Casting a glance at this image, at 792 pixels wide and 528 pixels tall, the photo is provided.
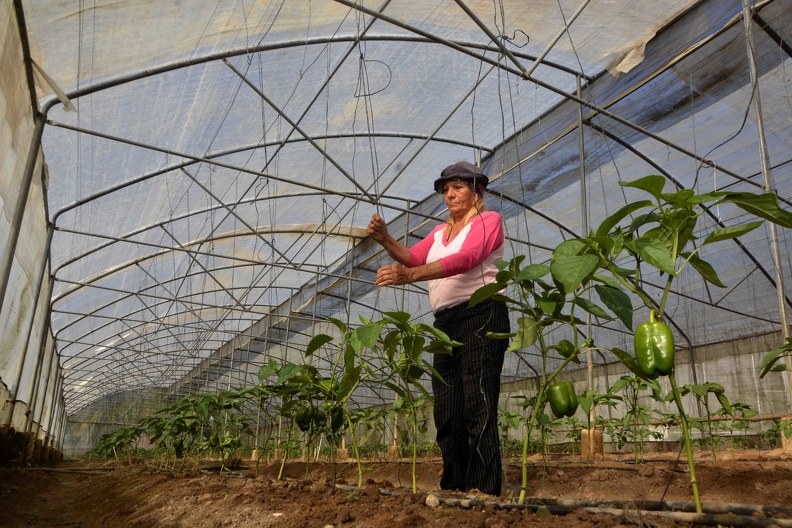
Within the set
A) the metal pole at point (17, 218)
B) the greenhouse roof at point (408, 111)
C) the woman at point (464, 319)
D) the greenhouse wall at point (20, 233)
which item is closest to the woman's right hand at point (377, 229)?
the woman at point (464, 319)

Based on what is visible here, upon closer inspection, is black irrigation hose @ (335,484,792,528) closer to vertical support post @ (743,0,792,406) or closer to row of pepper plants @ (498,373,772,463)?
row of pepper plants @ (498,373,772,463)

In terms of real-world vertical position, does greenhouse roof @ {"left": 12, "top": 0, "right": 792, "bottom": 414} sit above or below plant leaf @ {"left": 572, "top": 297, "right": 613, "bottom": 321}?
above

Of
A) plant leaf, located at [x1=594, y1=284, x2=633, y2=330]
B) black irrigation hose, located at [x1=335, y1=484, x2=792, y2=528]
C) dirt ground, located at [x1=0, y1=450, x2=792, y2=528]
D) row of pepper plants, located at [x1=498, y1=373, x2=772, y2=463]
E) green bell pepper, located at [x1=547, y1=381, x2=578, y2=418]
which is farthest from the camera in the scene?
row of pepper plants, located at [x1=498, y1=373, x2=772, y2=463]

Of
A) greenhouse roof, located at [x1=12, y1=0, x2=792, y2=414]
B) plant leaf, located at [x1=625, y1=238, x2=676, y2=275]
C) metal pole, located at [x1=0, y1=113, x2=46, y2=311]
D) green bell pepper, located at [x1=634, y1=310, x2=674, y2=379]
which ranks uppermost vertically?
greenhouse roof, located at [x1=12, y1=0, x2=792, y2=414]

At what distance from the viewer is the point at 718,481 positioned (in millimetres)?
2727

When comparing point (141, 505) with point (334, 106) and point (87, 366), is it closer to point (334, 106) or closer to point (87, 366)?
point (334, 106)

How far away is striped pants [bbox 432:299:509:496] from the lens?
227 cm

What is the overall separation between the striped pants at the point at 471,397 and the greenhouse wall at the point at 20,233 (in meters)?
3.82

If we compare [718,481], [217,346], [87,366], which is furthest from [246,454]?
[718,481]

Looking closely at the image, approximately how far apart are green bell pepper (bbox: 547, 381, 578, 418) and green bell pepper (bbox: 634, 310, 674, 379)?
0.35 m

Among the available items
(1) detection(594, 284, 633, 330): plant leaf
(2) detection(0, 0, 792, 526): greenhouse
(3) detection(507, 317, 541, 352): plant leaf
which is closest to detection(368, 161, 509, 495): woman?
(2) detection(0, 0, 792, 526): greenhouse

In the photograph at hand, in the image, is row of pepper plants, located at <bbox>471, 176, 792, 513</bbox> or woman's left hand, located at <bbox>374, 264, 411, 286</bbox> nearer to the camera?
row of pepper plants, located at <bbox>471, 176, 792, 513</bbox>

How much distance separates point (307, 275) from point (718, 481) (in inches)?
471

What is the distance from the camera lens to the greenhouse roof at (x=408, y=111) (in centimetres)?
555
